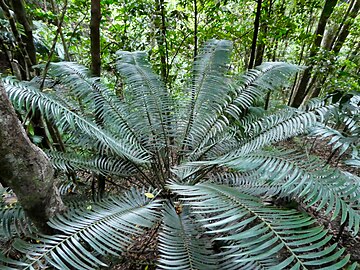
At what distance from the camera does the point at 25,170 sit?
2.84ft

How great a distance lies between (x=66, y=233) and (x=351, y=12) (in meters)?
4.24

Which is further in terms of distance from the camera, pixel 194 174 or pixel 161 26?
pixel 161 26

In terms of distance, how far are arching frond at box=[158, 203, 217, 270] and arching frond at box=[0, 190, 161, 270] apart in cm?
12

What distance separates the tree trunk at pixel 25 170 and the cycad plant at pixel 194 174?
3.5 inches

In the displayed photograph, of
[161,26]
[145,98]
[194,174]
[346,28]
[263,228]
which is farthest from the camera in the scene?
[346,28]

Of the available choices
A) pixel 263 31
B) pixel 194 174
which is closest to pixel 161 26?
pixel 263 31

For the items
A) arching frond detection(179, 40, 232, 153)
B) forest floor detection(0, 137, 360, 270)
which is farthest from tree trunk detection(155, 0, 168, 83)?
forest floor detection(0, 137, 360, 270)

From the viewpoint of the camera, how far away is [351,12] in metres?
3.30

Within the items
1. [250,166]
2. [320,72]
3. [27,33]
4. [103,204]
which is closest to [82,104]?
[27,33]

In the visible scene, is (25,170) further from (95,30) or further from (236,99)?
(236,99)

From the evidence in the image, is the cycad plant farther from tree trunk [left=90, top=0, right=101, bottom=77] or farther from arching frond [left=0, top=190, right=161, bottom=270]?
tree trunk [left=90, top=0, right=101, bottom=77]

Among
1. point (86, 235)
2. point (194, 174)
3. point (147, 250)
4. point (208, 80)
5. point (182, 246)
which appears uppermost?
point (208, 80)

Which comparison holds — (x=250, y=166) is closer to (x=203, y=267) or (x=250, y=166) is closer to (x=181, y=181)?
(x=203, y=267)

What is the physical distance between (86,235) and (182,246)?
423 millimetres
